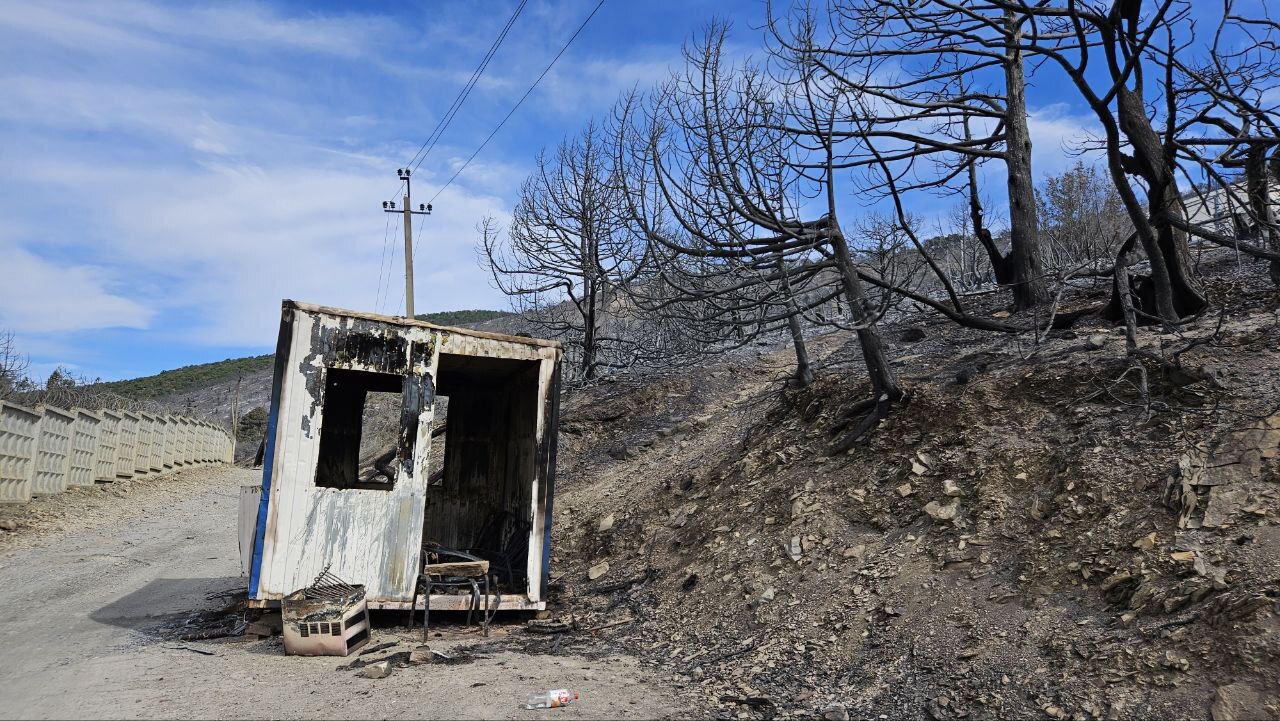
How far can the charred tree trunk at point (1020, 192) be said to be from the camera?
35.7 feet

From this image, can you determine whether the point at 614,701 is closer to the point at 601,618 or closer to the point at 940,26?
the point at 601,618

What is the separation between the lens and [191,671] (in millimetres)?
5848

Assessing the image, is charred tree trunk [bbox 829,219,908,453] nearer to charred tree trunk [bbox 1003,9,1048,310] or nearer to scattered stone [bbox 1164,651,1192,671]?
charred tree trunk [bbox 1003,9,1048,310]

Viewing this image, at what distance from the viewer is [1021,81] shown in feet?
37.7

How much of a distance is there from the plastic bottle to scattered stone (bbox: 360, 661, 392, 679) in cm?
132

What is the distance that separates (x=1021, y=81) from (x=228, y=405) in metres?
55.8

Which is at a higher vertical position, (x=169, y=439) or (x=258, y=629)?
(x=169, y=439)

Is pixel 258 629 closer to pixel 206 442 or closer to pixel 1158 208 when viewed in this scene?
pixel 1158 208

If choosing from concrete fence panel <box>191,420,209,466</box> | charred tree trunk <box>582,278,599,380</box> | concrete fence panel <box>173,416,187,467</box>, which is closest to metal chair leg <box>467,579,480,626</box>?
charred tree trunk <box>582,278,599,380</box>

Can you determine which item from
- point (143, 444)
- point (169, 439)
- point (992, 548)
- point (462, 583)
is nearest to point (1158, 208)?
point (992, 548)

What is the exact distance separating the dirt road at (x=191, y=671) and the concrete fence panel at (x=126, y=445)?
31.1 ft

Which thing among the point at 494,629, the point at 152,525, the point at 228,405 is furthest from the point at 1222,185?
the point at 228,405

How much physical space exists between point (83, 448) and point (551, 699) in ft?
52.9

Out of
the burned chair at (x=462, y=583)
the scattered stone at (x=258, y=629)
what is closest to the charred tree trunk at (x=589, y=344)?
the burned chair at (x=462, y=583)
